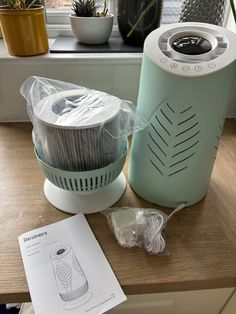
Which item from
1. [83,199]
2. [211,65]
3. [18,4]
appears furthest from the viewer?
[18,4]

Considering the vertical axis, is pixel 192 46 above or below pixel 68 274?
above

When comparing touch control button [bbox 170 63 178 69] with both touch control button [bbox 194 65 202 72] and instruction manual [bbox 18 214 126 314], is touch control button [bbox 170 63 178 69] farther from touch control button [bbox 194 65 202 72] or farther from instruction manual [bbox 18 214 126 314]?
instruction manual [bbox 18 214 126 314]

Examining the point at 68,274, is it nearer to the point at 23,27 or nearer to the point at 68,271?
the point at 68,271

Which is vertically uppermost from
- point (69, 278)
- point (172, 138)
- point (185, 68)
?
point (185, 68)

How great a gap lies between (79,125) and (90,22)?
1.56 ft

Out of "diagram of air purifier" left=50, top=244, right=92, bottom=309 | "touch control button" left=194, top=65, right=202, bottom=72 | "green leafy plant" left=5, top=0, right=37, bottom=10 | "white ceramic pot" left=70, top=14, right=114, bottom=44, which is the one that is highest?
"green leafy plant" left=5, top=0, right=37, bottom=10

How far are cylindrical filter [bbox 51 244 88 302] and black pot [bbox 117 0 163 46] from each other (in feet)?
2.10

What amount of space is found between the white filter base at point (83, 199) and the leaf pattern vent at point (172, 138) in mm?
119

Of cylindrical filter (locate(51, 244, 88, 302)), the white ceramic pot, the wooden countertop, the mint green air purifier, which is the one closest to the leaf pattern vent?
the mint green air purifier

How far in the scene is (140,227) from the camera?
1.54 feet

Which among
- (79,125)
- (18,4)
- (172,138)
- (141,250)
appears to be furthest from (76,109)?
(18,4)

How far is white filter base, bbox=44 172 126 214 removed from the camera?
0.52 metres

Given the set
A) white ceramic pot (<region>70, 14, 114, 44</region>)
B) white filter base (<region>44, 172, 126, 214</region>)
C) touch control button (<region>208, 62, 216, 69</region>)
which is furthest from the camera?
white ceramic pot (<region>70, 14, 114, 44</region>)

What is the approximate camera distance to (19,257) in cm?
44
